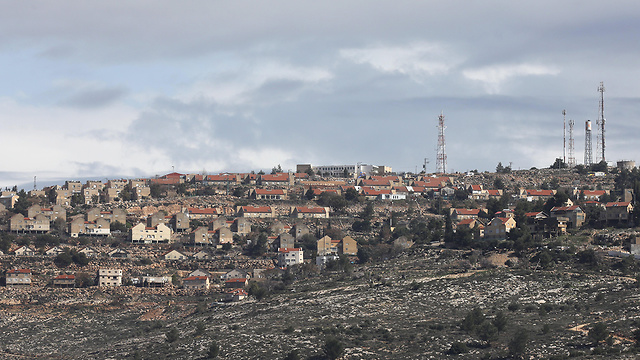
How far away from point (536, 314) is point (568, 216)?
39680mm

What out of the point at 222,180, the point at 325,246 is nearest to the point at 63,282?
the point at 325,246

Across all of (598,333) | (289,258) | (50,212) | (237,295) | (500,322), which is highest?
(50,212)

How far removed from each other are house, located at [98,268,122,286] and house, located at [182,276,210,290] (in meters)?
8.36

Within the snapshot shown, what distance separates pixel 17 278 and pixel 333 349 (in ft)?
205

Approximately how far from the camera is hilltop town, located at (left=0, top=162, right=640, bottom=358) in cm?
8781

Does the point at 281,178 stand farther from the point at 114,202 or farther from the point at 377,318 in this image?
the point at 377,318

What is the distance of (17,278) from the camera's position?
422 feet

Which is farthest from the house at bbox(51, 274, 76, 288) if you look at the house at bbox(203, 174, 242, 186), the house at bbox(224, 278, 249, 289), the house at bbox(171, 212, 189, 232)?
the house at bbox(203, 174, 242, 186)

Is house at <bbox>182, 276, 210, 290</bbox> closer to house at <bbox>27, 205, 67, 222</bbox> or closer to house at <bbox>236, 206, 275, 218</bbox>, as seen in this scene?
house at <bbox>27, 205, 67, 222</bbox>

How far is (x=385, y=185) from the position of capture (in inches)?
7761

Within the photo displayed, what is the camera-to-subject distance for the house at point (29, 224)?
154250 mm

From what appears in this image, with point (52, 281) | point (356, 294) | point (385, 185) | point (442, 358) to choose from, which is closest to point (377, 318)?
point (356, 294)

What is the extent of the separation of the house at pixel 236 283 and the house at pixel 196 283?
257 centimetres

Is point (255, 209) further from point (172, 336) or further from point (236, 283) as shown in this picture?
point (172, 336)
